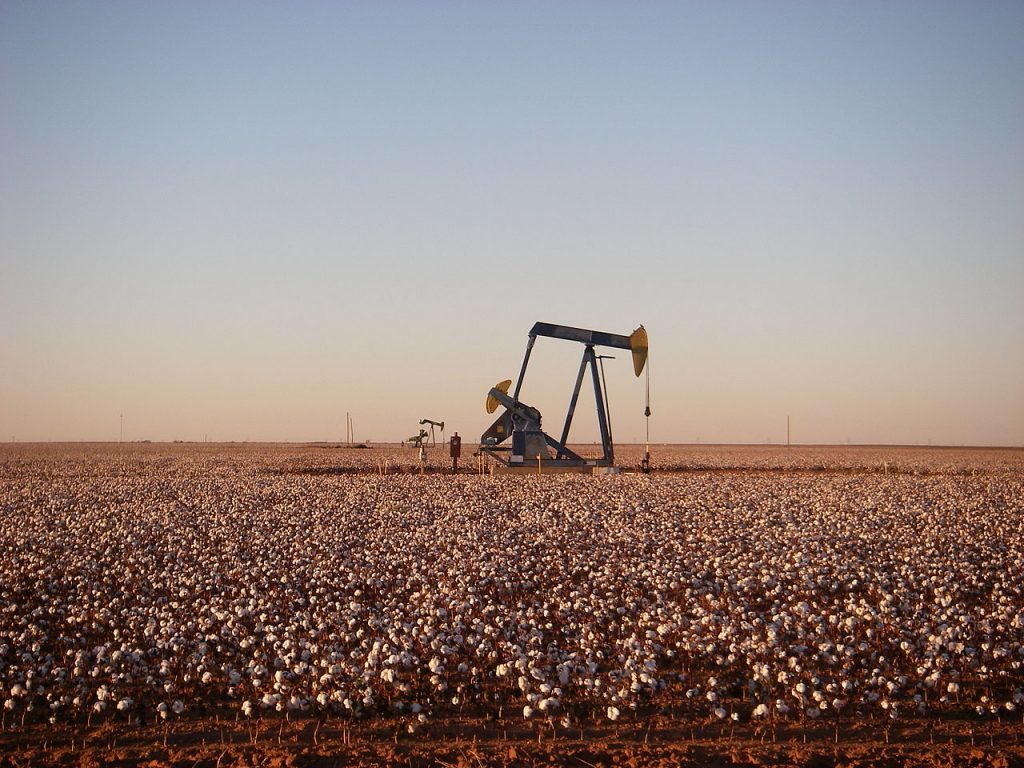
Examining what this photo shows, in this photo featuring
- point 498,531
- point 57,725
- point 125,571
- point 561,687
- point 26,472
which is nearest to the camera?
point 57,725

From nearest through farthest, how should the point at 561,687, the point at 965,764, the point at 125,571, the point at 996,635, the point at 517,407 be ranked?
the point at 965,764
the point at 561,687
the point at 996,635
the point at 125,571
the point at 517,407

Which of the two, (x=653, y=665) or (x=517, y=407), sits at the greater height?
(x=517, y=407)

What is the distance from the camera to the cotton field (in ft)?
28.3

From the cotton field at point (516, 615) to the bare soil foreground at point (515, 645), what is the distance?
0.15 feet

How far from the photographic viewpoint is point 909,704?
28.0ft

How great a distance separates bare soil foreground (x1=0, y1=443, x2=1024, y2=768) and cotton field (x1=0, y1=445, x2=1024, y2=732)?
0.05m

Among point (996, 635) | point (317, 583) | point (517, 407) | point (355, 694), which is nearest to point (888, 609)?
point (996, 635)

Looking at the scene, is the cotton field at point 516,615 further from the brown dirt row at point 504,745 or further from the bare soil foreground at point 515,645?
the brown dirt row at point 504,745

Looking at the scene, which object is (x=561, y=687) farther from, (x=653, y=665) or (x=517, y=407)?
(x=517, y=407)

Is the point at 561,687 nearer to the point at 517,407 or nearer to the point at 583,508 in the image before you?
the point at 583,508

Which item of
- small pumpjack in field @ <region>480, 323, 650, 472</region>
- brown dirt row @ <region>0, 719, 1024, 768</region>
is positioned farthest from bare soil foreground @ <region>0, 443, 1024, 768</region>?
small pumpjack in field @ <region>480, 323, 650, 472</region>

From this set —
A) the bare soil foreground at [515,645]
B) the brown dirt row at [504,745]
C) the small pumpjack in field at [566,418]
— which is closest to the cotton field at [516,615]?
the bare soil foreground at [515,645]

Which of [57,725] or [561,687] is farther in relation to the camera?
[561,687]

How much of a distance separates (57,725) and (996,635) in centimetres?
1033
